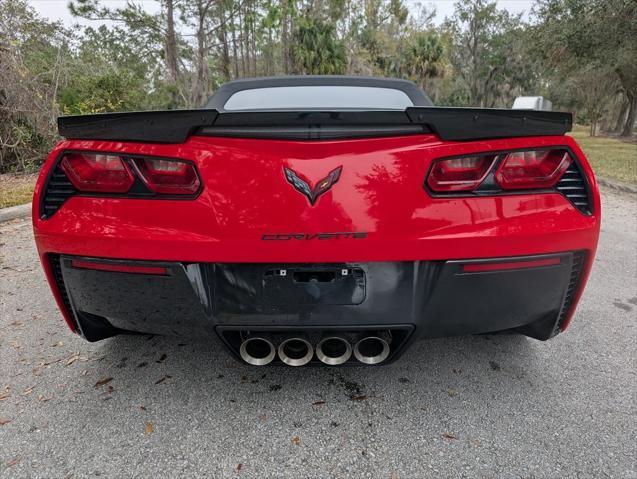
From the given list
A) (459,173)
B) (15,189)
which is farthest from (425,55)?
(459,173)

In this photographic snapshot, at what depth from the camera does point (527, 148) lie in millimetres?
1412

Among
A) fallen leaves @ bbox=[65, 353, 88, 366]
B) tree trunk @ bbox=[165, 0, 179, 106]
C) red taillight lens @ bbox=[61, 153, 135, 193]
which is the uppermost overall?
tree trunk @ bbox=[165, 0, 179, 106]

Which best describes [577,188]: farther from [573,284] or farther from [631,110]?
[631,110]

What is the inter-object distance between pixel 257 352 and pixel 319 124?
87 cm

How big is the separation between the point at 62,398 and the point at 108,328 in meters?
0.42

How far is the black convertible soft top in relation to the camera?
134 cm

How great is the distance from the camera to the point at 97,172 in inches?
56.8

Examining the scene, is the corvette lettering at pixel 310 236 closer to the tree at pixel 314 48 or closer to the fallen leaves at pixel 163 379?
the fallen leaves at pixel 163 379

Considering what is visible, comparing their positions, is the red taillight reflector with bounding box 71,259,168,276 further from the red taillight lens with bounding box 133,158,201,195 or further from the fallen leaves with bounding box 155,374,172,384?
the fallen leaves with bounding box 155,374,172,384

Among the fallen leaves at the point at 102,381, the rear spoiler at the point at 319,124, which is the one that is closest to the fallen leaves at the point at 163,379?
the fallen leaves at the point at 102,381

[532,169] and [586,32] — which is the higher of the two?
[586,32]

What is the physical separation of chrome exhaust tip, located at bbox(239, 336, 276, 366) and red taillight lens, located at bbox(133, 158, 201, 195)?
599 millimetres

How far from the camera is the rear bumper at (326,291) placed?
138cm

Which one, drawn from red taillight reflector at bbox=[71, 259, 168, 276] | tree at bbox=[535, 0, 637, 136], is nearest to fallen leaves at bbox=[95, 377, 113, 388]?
red taillight reflector at bbox=[71, 259, 168, 276]
